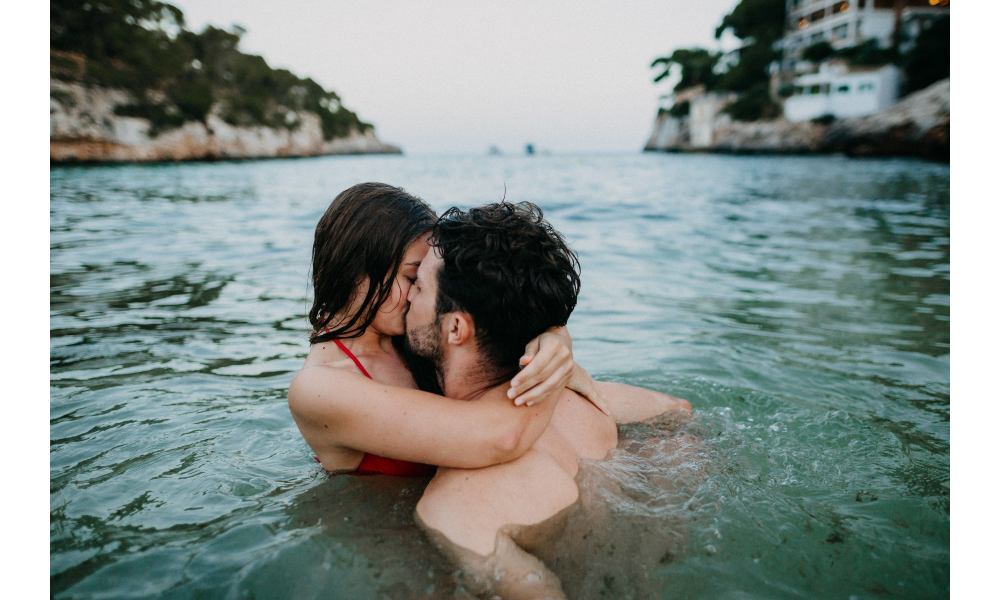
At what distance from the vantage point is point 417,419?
2.21m

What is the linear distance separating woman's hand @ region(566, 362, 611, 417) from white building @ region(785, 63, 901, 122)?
189 feet

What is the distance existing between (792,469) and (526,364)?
1.69 meters

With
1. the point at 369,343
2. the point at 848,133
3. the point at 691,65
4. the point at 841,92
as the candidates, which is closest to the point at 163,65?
the point at 848,133

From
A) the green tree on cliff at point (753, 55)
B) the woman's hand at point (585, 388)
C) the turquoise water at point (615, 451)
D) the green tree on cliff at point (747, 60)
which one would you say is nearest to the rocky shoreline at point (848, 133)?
the green tree on cliff at point (753, 55)

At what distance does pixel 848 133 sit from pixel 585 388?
49702 millimetres

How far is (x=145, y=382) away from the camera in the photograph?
4277 millimetres

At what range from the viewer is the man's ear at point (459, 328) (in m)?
2.36

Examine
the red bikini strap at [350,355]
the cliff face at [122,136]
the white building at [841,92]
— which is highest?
the white building at [841,92]

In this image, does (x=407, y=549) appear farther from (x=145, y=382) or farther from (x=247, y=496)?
(x=145, y=382)

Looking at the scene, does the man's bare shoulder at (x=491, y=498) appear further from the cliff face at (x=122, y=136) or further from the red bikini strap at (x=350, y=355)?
the cliff face at (x=122, y=136)

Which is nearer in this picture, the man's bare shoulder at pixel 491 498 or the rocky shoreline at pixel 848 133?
the man's bare shoulder at pixel 491 498

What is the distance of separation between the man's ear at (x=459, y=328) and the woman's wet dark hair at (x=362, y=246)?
46 cm

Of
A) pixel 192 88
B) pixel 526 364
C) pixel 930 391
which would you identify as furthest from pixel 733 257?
pixel 192 88

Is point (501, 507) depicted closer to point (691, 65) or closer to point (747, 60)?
point (747, 60)
